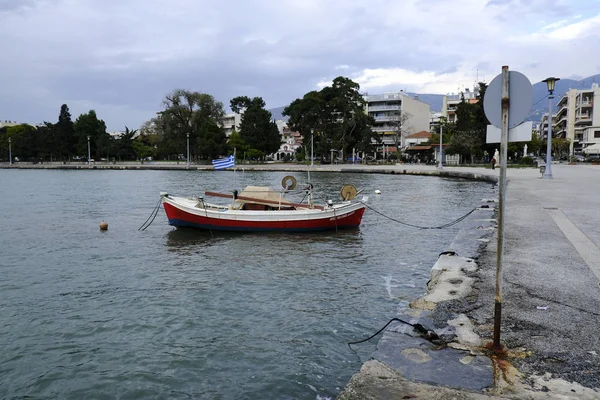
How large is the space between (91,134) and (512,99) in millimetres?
117947

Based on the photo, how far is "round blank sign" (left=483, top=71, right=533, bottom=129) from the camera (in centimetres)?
502

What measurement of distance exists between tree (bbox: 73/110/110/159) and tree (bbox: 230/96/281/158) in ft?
123

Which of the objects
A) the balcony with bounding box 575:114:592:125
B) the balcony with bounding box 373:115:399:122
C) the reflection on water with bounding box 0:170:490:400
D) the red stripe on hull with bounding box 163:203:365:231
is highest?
the balcony with bounding box 373:115:399:122

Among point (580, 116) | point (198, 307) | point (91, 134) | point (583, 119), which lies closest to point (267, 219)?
point (198, 307)

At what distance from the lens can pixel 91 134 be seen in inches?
4336

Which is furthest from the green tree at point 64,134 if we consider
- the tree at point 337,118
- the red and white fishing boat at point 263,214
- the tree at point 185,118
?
the red and white fishing boat at point 263,214

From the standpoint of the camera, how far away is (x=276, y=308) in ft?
30.7

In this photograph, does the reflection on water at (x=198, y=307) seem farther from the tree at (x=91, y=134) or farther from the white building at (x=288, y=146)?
the white building at (x=288, y=146)

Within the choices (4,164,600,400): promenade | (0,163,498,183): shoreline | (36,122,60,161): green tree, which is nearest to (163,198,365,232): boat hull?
(0,163,498,183): shoreline

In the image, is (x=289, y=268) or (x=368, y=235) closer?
(x=289, y=268)

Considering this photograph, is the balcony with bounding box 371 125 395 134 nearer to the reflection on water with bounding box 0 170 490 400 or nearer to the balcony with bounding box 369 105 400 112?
the balcony with bounding box 369 105 400 112

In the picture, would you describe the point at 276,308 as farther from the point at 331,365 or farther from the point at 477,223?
the point at 477,223

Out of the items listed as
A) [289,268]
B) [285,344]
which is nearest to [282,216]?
[289,268]

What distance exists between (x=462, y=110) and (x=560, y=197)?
5960 cm
